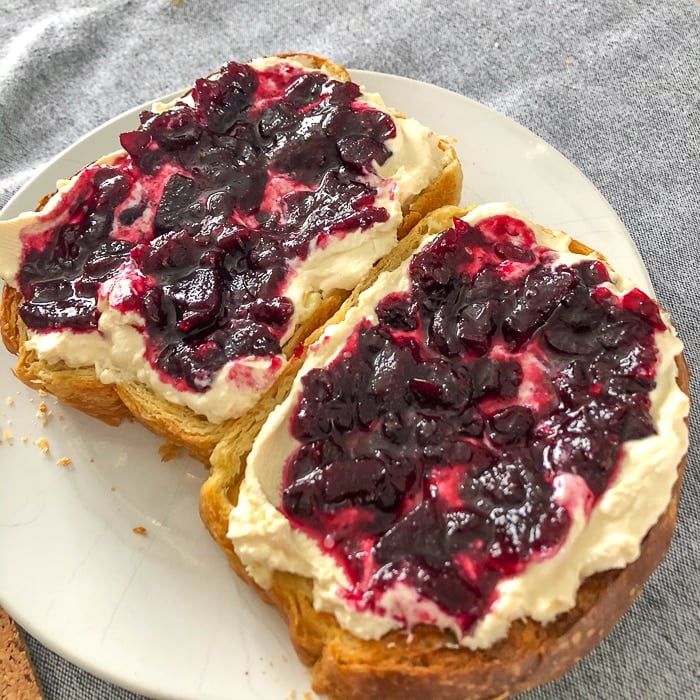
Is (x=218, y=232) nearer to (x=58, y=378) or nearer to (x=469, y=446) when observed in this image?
(x=58, y=378)

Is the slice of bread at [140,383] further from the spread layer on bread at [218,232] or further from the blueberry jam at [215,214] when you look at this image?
the blueberry jam at [215,214]

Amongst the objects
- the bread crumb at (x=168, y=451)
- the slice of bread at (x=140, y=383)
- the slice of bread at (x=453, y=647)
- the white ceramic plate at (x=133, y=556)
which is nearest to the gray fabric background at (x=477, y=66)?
the white ceramic plate at (x=133, y=556)

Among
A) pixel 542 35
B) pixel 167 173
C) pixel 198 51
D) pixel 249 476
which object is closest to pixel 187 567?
pixel 249 476

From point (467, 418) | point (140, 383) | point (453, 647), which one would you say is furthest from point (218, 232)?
point (453, 647)

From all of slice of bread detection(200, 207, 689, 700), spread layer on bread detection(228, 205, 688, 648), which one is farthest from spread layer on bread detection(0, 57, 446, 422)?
slice of bread detection(200, 207, 689, 700)

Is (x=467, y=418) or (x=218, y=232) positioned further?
(x=218, y=232)
